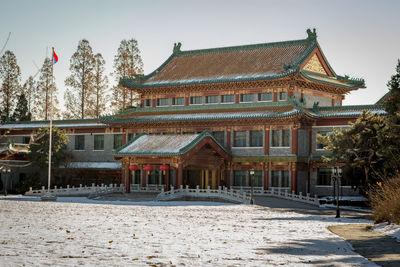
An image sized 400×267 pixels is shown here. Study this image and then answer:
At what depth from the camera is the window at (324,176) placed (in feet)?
170

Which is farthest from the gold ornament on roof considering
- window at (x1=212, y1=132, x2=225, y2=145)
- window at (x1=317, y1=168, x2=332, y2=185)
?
window at (x1=212, y1=132, x2=225, y2=145)

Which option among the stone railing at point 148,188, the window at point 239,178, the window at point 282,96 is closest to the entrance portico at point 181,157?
the window at point 239,178

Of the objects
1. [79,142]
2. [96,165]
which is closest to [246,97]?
[96,165]

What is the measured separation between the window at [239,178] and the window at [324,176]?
21.0 ft

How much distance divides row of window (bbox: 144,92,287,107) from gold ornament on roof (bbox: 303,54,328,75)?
3712 millimetres

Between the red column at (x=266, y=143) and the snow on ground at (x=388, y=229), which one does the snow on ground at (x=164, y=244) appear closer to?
the snow on ground at (x=388, y=229)

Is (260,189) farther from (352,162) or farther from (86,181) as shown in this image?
(86,181)

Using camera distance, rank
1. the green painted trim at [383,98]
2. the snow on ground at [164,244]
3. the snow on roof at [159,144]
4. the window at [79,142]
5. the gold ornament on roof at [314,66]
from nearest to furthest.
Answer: the snow on ground at [164,244] → the snow on roof at [159,144] → the green painted trim at [383,98] → the gold ornament on roof at [314,66] → the window at [79,142]

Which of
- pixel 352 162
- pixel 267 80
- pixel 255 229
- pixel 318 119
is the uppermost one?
pixel 267 80

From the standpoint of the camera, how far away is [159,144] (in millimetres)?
51594

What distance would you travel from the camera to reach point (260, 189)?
52625 millimetres

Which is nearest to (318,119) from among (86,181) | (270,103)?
(270,103)

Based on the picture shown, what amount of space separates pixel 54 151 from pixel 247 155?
2006cm

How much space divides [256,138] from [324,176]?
6.64 meters
